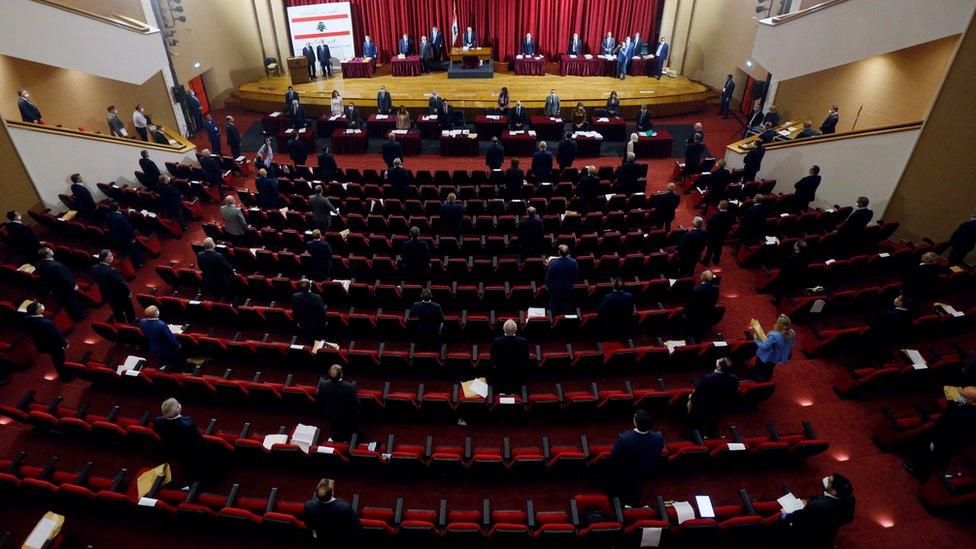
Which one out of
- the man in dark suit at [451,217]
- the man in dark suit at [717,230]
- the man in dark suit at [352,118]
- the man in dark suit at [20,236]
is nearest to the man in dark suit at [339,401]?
the man in dark suit at [451,217]

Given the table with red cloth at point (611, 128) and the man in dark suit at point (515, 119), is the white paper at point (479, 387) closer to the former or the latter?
the man in dark suit at point (515, 119)

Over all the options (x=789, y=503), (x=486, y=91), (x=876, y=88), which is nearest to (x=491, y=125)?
(x=486, y=91)

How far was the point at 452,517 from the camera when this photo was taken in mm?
4770

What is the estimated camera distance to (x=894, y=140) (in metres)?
9.21

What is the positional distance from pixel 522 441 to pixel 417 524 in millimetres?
1727

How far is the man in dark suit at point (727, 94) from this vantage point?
15.6 meters

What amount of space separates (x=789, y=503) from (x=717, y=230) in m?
4.52

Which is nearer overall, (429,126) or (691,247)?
(691,247)

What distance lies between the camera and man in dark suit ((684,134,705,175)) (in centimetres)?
1119

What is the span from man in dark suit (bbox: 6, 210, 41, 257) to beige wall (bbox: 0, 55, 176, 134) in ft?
13.8

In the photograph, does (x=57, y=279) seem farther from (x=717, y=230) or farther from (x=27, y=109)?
(x=717, y=230)

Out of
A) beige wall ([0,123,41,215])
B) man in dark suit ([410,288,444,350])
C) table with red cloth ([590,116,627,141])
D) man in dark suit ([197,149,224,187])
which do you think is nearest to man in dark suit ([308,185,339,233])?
man in dark suit ([197,149,224,187])

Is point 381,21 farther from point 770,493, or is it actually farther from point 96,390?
point 770,493

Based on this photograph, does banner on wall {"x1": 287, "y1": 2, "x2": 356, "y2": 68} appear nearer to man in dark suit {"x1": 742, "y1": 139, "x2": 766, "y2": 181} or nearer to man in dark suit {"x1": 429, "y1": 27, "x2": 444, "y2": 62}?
man in dark suit {"x1": 429, "y1": 27, "x2": 444, "y2": 62}
